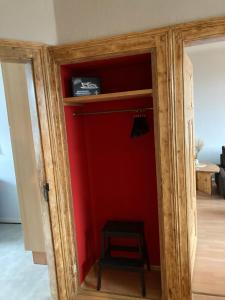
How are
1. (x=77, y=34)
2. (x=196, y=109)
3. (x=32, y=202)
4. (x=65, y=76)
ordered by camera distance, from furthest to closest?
(x=196, y=109), (x=32, y=202), (x=65, y=76), (x=77, y=34)

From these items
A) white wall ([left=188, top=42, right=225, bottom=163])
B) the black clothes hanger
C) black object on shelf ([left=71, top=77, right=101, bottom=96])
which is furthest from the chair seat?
white wall ([left=188, top=42, right=225, bottom=163])

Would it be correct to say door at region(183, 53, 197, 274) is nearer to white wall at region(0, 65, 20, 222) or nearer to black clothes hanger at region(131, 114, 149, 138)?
black clothes hanger at region(131, 114, 149, 138)

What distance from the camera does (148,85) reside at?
7.62 ft

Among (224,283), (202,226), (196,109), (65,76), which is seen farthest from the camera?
(196,109)

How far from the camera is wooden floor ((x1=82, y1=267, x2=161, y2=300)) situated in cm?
230

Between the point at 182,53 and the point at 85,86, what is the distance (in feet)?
2.69

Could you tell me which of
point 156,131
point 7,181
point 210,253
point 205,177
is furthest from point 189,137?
point 7,181

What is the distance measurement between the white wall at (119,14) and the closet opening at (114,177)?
0.31m

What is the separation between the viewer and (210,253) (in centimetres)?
290

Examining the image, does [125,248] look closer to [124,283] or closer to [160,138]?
[124,283]

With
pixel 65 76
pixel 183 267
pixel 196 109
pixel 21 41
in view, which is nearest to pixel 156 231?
pixel 183 267

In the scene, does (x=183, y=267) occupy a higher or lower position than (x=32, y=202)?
lower

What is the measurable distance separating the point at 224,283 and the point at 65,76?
7.64ft

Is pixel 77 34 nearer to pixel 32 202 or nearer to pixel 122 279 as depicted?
pixel 32 202
